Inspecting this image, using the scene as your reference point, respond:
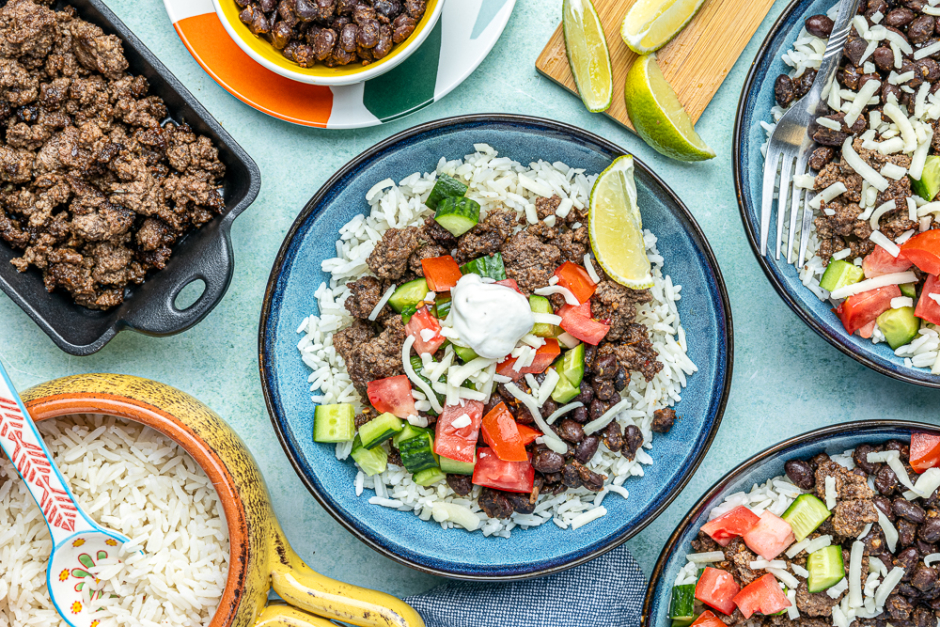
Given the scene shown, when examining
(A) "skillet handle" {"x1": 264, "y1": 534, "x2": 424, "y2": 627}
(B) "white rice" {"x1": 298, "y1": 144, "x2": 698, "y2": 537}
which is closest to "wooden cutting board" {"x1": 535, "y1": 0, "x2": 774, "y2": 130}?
(B) "white rice" {"x1": 298, "y1": 144, "x2": 698, "y2": 537}

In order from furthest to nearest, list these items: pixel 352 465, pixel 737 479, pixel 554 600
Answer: pixel 554 600 → pixel 352 465 → pixel 737 479

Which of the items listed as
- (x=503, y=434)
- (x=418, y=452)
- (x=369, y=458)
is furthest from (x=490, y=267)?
(x=369, y=458)

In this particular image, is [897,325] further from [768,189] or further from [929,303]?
[768,189]

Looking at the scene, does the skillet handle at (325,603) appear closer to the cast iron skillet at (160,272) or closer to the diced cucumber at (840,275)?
the cast iron skillet at (160,272)

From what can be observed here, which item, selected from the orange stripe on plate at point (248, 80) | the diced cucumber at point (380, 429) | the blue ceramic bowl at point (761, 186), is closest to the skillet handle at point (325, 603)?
the diced cucumber at point (380, 429)

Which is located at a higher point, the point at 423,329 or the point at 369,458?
the point at 423,329

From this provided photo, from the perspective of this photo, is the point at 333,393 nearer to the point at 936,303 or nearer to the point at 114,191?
the point at 114,191

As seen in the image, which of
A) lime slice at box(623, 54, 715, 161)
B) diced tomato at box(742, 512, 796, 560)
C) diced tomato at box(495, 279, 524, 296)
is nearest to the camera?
diced tomato at box(495, 279, 524, 296)

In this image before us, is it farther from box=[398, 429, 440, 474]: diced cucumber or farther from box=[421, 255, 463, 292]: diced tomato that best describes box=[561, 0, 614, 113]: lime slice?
box=[398, 429, 440, 474]: diced cucumber
